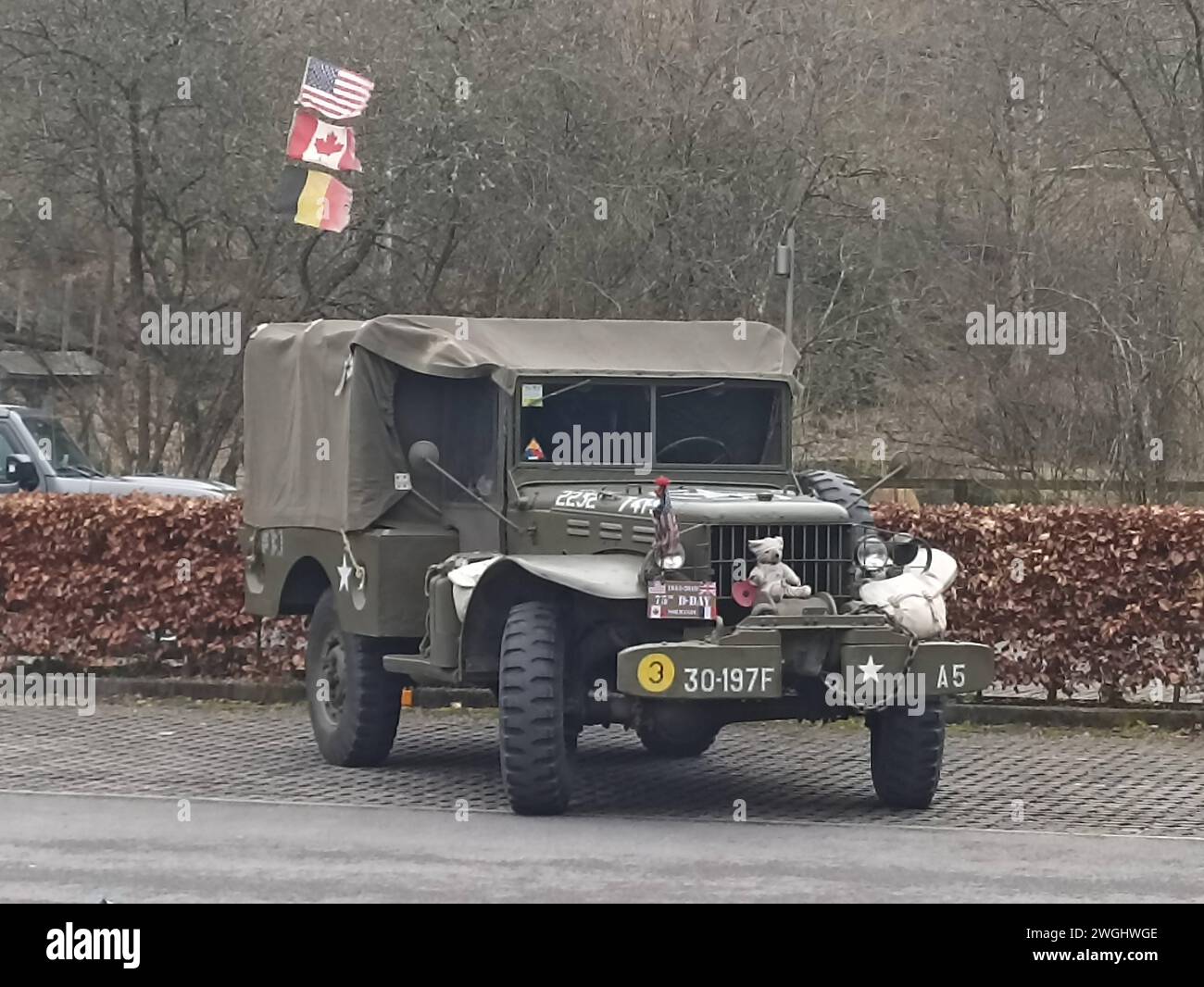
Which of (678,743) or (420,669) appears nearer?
(420,669)

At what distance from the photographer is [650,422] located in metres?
12.1

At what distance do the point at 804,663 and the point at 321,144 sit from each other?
15.0 m

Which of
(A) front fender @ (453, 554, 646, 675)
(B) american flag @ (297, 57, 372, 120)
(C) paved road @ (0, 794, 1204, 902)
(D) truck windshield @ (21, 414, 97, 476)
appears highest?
(B) american flag @ (297, 57, 372, 120)

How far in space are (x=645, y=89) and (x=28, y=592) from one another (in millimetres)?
13677

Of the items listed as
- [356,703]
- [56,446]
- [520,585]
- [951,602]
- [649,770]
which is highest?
[56,446]

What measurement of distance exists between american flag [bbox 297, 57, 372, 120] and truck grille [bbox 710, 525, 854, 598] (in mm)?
13773

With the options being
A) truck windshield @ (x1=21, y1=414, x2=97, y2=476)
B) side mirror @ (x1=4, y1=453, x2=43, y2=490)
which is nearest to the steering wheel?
side mirror @ (x1=4, y1=453, x2=43, y2=490)

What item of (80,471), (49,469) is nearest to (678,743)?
(49,469)

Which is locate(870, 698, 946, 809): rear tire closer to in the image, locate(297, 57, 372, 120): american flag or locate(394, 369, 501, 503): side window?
locate(394, 369, 501, 503): side window

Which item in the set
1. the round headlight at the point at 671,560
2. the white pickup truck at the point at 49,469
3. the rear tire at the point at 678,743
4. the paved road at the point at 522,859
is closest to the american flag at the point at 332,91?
the white pickup truck at the point at 49,469

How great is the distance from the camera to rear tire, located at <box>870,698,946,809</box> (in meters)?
10.9

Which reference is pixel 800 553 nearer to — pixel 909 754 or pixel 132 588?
pixel 909 754

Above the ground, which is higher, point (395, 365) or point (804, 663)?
point (395, 365)
